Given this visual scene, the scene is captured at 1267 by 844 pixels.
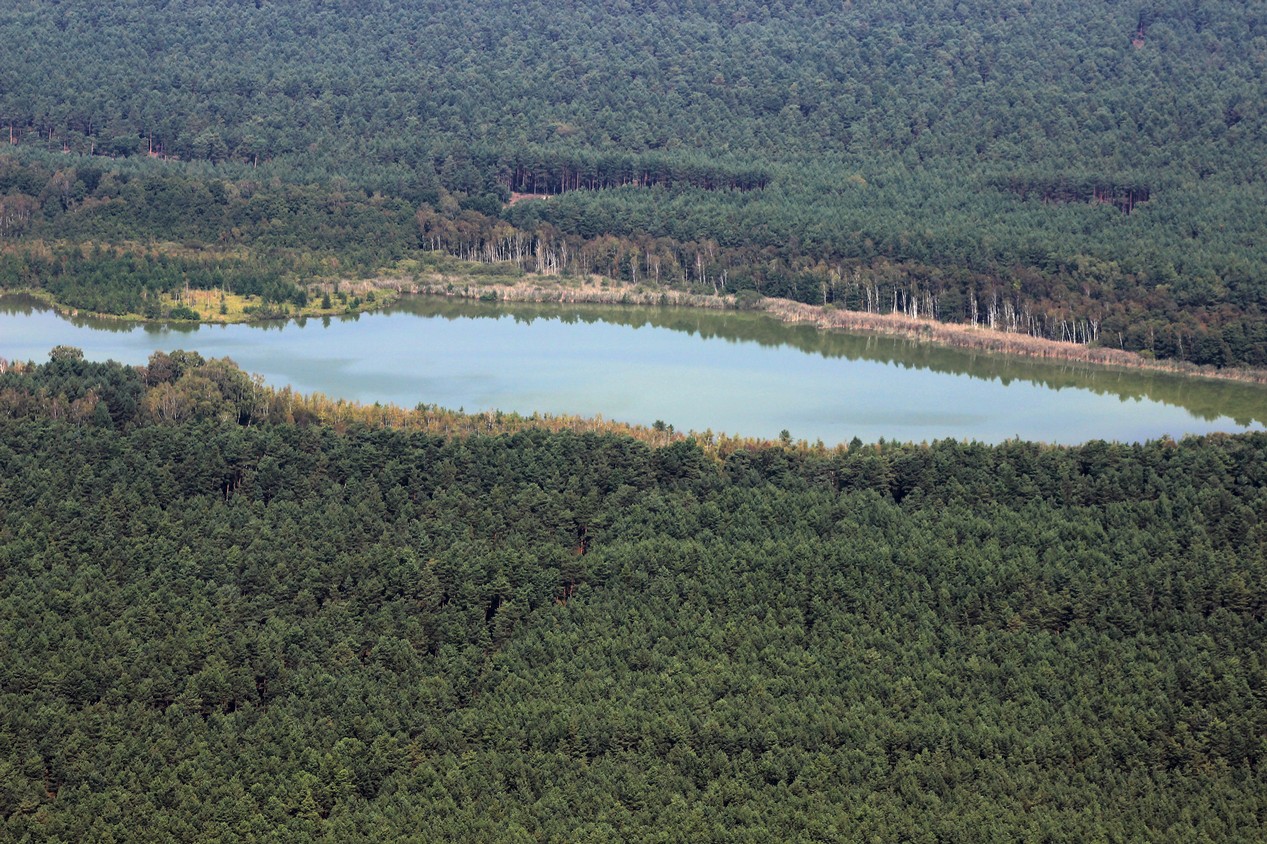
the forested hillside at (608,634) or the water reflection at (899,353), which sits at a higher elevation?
the water reflection at (899,353)

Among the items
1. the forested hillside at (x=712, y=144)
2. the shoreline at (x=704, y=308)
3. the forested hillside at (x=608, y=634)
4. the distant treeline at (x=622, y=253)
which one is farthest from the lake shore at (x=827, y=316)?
the forested hillside at (x=608, y=634)

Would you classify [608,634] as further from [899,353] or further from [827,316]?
[827,316]

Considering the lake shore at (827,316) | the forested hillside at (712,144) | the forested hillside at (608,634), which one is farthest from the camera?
the forested hillside at (712,144)

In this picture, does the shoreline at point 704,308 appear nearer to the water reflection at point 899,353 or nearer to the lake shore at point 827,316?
the lake shore at point 827,316

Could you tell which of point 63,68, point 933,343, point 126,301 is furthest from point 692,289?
point 63,68

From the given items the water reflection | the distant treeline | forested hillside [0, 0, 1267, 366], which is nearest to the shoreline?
the water reflection

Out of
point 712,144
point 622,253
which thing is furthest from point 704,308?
point 712,144
